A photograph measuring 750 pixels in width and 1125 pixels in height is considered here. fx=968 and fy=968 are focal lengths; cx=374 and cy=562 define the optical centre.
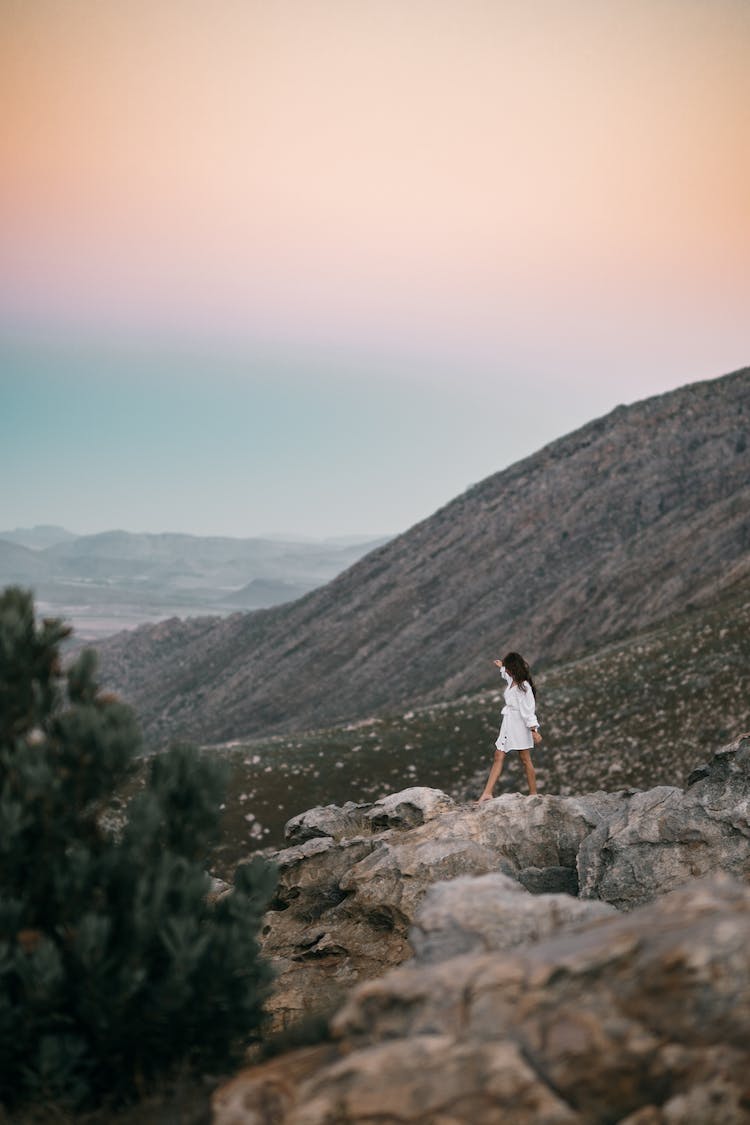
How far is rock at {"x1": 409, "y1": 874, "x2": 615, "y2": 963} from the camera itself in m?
8.10

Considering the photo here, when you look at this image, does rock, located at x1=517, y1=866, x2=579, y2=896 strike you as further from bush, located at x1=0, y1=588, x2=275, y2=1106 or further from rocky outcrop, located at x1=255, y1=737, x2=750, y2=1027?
bush, located at x1=0, y1=588, x2=275, y2=1106

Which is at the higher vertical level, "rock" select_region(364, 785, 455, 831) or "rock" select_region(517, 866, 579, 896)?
"rock" select_region(364, 785, 455, 831)

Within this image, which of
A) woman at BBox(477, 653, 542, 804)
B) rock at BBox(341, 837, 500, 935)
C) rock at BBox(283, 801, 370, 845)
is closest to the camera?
rock at BBox(341, 837, 500, 935)

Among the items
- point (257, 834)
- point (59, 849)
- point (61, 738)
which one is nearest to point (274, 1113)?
point (59, 849)

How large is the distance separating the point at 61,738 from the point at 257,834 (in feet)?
98.3

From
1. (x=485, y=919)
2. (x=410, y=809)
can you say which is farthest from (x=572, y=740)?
(x=485, y=919)

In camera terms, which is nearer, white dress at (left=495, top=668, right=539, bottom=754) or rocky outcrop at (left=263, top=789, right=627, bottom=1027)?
rocky outcrop at (left=263, top=789, right=627, bottom=1027)

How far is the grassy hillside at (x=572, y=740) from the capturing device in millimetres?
34719

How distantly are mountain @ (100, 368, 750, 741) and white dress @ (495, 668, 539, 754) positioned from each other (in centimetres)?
4046

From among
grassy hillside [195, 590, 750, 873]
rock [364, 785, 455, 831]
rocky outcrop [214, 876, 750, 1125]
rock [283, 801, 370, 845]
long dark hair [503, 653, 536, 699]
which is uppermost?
long dark hair [503, 653, 536, 699]

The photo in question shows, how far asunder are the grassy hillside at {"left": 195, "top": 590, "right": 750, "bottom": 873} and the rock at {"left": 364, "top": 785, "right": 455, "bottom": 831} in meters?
17.8

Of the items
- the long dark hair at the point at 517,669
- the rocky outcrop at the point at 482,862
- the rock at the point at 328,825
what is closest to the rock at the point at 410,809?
the rocky outcrop at the point at 482,862

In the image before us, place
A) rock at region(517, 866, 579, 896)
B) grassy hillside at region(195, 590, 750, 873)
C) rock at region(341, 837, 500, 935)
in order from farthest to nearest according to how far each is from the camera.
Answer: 1. grassy hillside at region(195, 590, 750, 873)
2. rock at region(517, 866, 579, 896)
3. rock at region(341, 837, 500, 935)

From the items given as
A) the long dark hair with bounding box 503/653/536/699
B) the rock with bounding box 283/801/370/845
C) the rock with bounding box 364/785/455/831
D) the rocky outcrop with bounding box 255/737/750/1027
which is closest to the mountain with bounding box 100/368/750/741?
the long dark hair with bounding box 503/653/536/699
